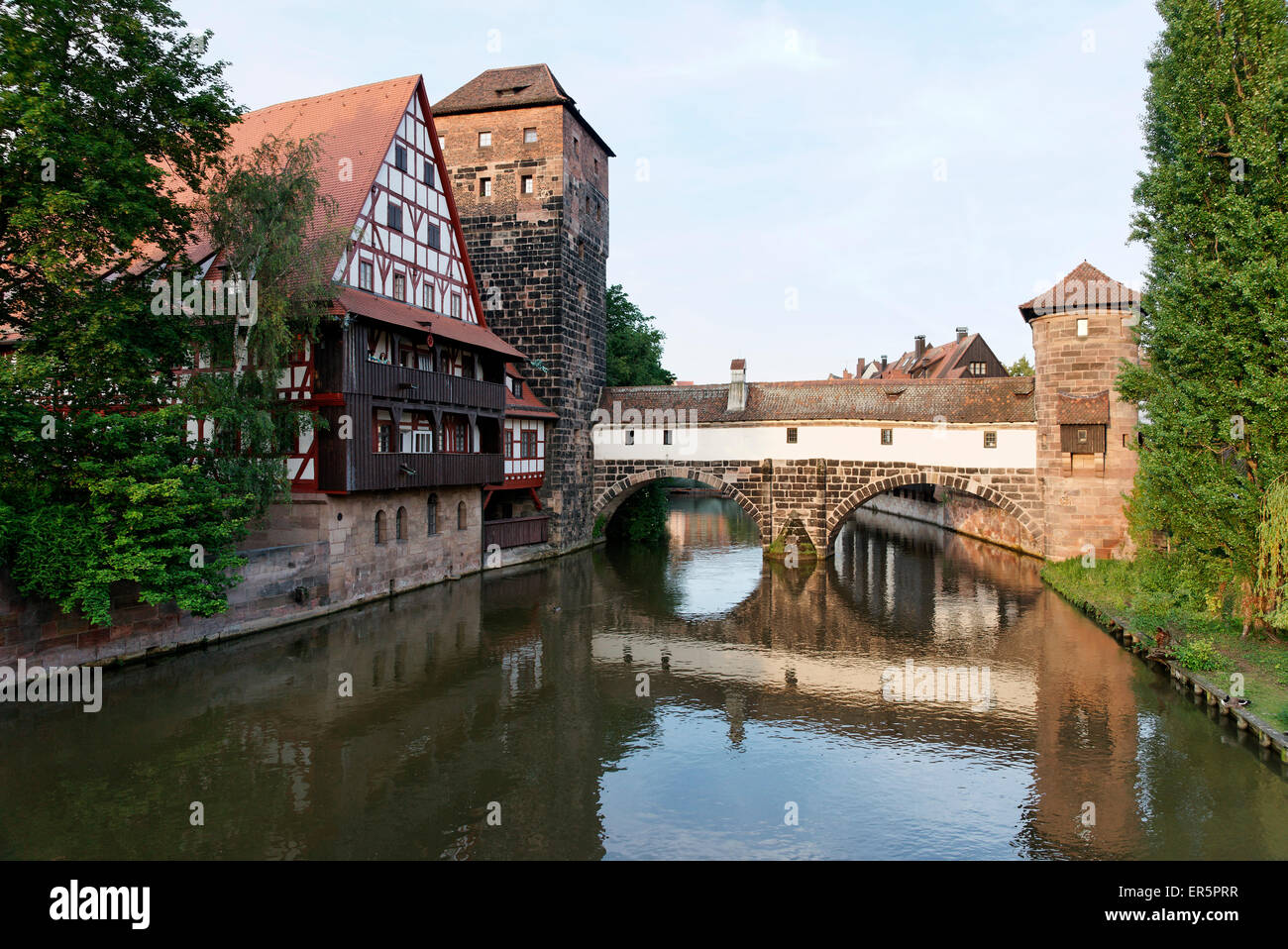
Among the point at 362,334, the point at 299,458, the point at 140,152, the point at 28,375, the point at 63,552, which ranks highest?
the point at 140,152

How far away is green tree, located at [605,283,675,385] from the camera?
3934 cm

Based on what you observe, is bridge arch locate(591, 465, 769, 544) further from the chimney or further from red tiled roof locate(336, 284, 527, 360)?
red tiled roof locate(336, 284, 527, 360)

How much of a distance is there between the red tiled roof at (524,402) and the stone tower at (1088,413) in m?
18.5

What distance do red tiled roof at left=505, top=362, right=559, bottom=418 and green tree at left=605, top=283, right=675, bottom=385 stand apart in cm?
Result: 829

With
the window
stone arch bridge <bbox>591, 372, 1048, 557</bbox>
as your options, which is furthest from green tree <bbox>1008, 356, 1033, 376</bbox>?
the window

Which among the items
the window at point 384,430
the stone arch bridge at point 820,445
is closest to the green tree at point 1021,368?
the stone arch bridge at point 820,445

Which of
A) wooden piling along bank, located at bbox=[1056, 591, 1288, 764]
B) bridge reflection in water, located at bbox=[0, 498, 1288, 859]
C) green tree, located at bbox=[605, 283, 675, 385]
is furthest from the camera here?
green tree, located at bbox=[605, 283, 675, 385]

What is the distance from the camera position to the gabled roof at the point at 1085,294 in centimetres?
2566
